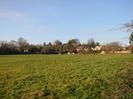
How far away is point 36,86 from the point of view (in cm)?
1526

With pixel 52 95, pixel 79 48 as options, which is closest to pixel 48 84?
pixel 52 95

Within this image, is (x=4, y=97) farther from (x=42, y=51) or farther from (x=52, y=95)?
(x=42, y=51)

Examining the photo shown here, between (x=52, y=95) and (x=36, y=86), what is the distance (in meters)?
2.58

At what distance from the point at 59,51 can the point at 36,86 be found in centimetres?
11826

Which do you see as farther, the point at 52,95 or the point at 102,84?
the point at 102,84

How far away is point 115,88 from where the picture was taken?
14.9 meters

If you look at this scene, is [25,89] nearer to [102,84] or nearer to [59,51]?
[102,84]

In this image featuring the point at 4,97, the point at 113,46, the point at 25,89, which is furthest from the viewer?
the point at 113,46

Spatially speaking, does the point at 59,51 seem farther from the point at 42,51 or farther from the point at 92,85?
the point at 92,85

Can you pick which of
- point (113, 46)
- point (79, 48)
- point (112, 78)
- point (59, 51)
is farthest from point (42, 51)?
point (112, 78)

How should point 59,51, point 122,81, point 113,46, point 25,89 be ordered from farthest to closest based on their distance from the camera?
point 59,51 < point 113,46 < point 122,81 < point 25,89

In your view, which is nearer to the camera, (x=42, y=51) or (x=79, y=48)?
(x=42, y=51)

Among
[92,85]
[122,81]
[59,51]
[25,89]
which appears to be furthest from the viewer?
[59,51]

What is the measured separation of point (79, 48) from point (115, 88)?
12647 cm
